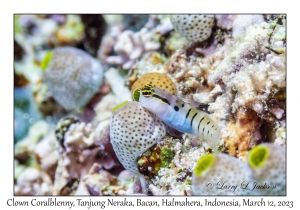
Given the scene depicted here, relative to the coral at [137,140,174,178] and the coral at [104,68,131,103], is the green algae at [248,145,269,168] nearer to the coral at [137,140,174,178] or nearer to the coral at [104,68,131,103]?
the coral at [137,140,174,178]

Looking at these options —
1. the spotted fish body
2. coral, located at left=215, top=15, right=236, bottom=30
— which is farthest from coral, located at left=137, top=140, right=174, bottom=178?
coral, located at left=215, top=15, right=236, bottom=30

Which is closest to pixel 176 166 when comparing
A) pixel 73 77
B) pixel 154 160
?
pixel 154 160

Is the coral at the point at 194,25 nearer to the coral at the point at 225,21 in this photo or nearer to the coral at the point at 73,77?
the coral at the point at 225,21

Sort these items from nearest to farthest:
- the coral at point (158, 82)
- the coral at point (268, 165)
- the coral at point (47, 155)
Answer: the coral at point (268, 165) → the coral at point (158, 82) → the coral at point (47, 155)

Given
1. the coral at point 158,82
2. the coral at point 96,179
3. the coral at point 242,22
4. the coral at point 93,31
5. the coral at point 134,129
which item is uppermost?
the coral at point 93,31

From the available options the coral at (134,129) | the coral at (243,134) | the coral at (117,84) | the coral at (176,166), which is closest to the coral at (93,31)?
the coral at (117,84)

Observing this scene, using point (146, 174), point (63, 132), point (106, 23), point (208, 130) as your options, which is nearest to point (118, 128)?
point (146, 174)
